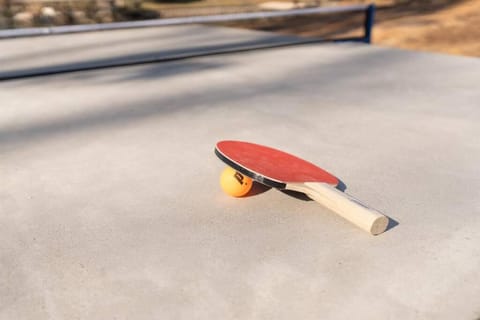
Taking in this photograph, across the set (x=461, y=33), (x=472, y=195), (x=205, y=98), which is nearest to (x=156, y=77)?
(x=205, y=98)

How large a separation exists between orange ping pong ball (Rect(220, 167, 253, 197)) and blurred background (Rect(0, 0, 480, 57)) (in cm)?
955

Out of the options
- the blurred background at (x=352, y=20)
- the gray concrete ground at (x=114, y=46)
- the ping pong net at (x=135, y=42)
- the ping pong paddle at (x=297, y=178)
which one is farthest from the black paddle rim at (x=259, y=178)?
the blurred background at (x=352, y=20)

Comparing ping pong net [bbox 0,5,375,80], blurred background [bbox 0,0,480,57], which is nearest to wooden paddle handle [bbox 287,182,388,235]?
ping pong net [bbox 0,5,375,80]

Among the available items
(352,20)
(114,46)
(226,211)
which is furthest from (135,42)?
(352,20)

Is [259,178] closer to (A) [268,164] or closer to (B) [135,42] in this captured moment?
(A) [268,164]

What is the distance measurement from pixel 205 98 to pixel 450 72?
11.2ft

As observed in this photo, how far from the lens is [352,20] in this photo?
16.9 m

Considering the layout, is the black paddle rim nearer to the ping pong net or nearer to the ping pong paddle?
the ping pong paddle

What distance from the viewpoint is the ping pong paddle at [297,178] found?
88.4 inches

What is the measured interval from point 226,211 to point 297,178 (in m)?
0.44

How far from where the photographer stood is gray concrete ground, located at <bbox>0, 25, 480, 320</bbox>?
1884mm

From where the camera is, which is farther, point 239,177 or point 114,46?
point 114,46

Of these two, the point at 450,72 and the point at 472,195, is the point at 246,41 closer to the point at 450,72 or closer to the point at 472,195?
the point at 450,72

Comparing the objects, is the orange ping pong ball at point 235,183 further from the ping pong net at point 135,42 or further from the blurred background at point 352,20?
the blurred background at point 352,20
